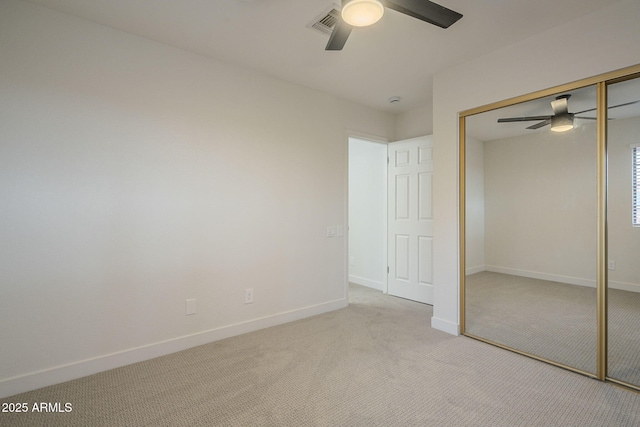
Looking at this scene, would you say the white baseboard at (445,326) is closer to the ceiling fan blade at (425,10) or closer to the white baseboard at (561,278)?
the white baseboard at (561,278)

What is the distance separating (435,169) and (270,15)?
6.92 ft

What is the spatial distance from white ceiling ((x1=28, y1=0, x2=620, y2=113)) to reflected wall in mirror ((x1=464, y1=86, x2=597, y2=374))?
618 mm

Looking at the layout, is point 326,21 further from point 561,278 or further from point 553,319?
point 553,319

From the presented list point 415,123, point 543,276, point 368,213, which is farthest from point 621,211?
point 368,213

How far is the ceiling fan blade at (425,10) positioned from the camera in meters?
1.67

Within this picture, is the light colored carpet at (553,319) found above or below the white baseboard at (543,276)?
below

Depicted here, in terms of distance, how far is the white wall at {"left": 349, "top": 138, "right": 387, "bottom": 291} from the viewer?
14.7ft

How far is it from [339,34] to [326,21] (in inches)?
15.6

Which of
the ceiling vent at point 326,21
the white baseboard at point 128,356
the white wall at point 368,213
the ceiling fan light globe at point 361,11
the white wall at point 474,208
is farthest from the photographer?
the white wall at point 368,213

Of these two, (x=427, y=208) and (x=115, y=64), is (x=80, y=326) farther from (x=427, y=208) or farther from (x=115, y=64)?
(x=427, y=208)

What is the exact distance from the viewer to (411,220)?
13.2 ft

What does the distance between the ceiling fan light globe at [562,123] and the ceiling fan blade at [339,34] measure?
185 centimetres

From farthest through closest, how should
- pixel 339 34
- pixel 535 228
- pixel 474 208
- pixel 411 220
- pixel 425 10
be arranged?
1. pixel 411 220
2. pixel 474 208
3. pixel 535 228
4. pixel 339 34
5. pixel 425 10

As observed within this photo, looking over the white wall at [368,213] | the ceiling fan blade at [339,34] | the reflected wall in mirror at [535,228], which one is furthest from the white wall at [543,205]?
the ceiling fan blade at [339,34]
